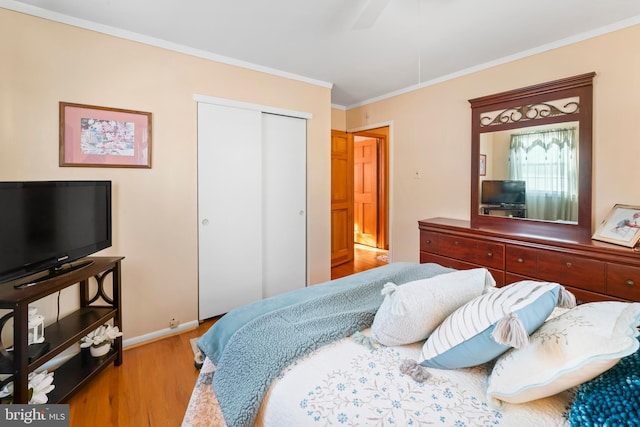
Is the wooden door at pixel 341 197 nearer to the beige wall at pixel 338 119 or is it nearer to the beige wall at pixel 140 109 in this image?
the beige wall at pixel 338 119

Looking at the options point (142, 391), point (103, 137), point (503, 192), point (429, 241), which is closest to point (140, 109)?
point (103, 137)

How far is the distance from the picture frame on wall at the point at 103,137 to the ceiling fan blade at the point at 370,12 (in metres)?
1.78

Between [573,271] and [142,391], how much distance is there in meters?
2.99

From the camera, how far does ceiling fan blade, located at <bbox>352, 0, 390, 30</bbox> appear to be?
1586mm

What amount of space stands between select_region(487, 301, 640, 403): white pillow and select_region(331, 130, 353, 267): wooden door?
3.73m

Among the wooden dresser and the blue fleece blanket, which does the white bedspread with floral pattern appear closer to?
the blue fleece blanket

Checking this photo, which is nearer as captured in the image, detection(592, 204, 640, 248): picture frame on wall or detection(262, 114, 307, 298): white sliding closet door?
detection(592, 204, 640, 248): picture frame on wall

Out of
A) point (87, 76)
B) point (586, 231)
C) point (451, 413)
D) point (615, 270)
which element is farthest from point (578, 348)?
point (87, 76)

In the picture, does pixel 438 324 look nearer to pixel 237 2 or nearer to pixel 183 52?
pixel 237 2

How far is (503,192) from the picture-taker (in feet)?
9.27

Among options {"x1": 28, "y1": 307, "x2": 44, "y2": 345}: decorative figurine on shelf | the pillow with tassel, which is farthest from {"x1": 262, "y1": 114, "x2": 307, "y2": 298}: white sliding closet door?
the pillow with tassel

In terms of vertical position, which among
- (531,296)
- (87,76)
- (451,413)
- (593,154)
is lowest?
(451,413)

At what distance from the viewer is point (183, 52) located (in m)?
2.57

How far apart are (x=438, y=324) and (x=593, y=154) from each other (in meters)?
2.24
